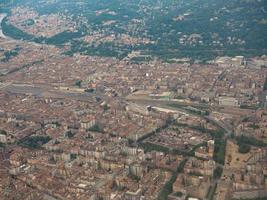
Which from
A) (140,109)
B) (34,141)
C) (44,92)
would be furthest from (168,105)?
(44,92)

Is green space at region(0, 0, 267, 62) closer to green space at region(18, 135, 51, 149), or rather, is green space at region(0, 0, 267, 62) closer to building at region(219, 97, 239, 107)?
building at region(219, 97, 239, 107)

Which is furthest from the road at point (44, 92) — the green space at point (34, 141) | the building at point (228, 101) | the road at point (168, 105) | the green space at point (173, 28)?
the green space at point (173, 28)

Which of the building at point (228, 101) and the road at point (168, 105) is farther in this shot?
the building at point (228, 101)

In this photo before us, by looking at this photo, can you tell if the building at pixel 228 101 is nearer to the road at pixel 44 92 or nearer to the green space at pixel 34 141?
the road at pixel 44 92

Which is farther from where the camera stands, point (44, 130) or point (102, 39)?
point (102, 39)

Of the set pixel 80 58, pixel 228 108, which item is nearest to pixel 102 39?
pixel 80 58

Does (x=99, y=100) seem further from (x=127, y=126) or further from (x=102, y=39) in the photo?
(x=102, y=39)

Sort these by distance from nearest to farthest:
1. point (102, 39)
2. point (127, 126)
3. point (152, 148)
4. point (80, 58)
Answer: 1. point (152, 148)
2. point (127, 126)
3. point (80, 58)
4. point (102, 39)

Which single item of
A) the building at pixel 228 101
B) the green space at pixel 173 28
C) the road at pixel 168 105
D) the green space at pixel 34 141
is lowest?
the green space at pixel 34 141

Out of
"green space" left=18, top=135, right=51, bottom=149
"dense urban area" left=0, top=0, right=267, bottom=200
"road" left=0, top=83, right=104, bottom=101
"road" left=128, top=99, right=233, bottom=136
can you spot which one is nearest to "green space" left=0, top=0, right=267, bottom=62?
"dense urban area" left=0, top=0, right=267, bottom=200
